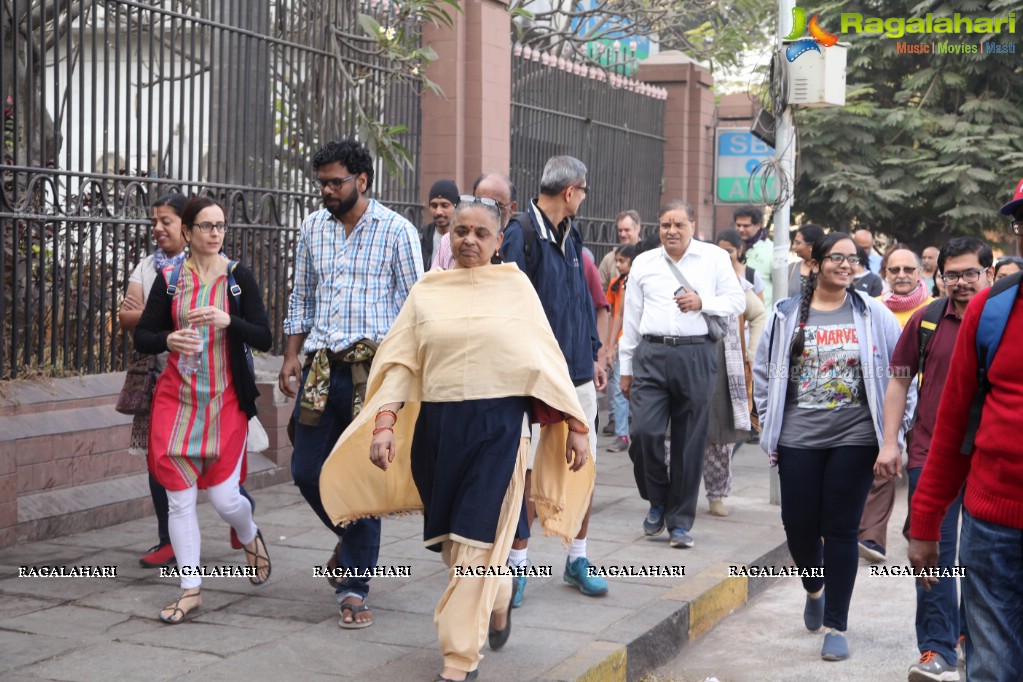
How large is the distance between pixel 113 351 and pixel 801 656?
439 centimetres

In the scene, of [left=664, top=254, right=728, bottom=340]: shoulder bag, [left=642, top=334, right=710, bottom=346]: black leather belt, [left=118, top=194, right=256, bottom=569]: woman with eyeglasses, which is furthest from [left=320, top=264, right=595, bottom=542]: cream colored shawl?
[left=664, top=254, right=728, bottom=340]: shoulder bag

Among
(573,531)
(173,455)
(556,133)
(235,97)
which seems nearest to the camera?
(573,531)

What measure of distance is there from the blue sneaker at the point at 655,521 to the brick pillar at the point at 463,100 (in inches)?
178

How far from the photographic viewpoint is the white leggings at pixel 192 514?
229 inches

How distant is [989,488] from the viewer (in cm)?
367

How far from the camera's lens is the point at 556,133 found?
13.7m

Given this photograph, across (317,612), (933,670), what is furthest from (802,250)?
(317,612)

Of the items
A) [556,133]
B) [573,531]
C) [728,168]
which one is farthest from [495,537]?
[728,168]

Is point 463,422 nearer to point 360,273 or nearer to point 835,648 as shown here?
point 360,273

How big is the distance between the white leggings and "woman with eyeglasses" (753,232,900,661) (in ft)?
7.67

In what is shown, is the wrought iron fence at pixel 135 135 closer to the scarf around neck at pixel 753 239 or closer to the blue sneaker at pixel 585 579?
the blue sneaker at pixel 585 579

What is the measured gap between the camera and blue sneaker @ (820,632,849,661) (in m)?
5.96

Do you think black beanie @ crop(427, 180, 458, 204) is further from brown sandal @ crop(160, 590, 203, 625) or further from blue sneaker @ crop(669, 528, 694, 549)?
brown sandal @ crop(160, 590, 203, 625)

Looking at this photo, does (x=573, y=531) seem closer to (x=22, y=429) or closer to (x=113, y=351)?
(x=22, y=429)
